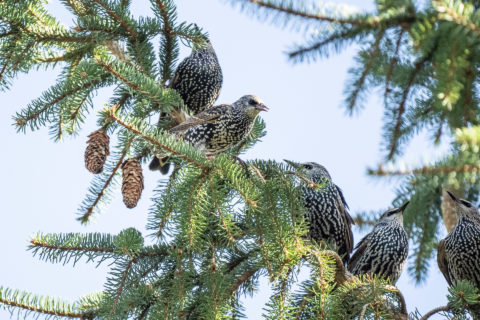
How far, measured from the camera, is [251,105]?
14.7 ft

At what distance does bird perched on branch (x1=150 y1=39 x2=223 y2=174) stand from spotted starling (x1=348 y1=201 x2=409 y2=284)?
65.2 inches

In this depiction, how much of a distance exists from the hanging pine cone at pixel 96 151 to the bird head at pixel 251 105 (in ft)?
4.46

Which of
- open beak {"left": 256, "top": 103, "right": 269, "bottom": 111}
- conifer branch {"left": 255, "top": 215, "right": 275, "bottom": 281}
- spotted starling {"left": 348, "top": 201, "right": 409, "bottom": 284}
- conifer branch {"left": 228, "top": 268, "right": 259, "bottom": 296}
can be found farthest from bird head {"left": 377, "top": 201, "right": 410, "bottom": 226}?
conifer branch {"left": 255, "top": 215, "right": 275, "bottom": 281}

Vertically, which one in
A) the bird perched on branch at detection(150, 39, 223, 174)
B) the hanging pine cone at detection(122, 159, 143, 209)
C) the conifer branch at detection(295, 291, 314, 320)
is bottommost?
the conifer branch at detection(295, 291, 314, 320)

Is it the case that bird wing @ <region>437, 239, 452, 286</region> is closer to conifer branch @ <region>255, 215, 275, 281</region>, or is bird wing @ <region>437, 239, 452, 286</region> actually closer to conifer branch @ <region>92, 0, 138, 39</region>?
conifer branch @ <region>255, 215, 275, 281</region>

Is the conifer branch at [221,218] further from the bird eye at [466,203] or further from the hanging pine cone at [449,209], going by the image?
the bird eye at [466,203]

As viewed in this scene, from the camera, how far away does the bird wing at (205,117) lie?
4.26 meters

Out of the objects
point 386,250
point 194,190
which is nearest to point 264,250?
point 194,190

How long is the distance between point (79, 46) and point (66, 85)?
0.58 meters

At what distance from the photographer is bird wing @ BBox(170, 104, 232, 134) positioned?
14.0ft

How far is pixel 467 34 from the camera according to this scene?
189cm

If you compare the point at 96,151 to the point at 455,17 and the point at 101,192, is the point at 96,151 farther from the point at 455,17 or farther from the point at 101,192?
the point at 455,17

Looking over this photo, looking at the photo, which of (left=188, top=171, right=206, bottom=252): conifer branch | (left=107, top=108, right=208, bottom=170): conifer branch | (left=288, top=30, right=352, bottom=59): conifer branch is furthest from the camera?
(left=188, top=171, right=206, bottom=252): conifer branch

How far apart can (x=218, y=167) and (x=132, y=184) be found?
540 millimetres
